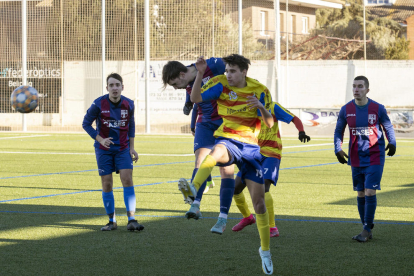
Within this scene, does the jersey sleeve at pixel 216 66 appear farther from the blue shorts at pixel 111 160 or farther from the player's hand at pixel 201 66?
the player's hand at pixel 201 66

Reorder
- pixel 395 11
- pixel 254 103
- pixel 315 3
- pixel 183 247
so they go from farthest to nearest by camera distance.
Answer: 1. pixel 395 11
2. pixel 315 3
3. pixel 183 247
4. pixel 254 103

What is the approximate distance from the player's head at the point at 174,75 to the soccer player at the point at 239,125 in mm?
1079

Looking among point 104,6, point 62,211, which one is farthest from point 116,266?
point 104,6

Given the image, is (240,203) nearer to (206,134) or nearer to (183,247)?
(206,134)

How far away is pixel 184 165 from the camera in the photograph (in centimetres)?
1513

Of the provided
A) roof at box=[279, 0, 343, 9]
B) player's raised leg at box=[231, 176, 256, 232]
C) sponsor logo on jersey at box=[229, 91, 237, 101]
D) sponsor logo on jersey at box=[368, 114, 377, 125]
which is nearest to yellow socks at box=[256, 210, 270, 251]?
sponsor logo on jersey at box=[229, 91, 237, 101]

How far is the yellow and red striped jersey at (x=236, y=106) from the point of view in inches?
216

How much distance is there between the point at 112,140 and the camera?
704 centimetres

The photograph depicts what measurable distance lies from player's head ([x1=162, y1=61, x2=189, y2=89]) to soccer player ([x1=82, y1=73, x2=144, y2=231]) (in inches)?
24.9

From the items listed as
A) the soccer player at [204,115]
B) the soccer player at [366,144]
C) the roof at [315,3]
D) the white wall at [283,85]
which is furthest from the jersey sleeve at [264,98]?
the roof at [315,3]

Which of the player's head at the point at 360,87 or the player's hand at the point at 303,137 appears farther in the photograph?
the player's head at the point at 360,87

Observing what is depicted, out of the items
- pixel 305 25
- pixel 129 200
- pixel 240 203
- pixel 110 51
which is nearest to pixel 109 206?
pixel 129 200

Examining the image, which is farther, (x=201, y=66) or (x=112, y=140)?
(x=112, y=140)

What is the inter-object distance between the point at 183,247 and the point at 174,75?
194 cm
